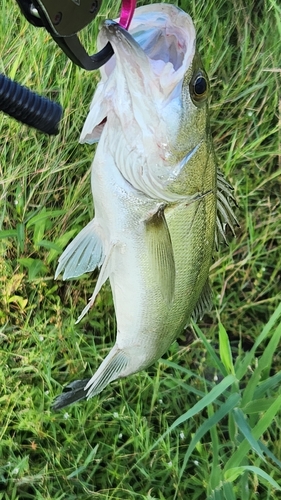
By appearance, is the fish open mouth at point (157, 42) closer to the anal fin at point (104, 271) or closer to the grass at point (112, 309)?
the anal fin at point (104, 271)

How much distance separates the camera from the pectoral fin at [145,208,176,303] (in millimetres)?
1474

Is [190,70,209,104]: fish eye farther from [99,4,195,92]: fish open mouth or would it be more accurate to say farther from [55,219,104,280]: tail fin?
[55,219,104,280]: tail fin

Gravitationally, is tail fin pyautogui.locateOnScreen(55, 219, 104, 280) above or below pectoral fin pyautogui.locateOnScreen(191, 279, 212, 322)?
above

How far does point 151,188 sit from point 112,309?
1.21 m

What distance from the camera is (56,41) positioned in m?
1.17

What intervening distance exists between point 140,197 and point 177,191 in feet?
0.33

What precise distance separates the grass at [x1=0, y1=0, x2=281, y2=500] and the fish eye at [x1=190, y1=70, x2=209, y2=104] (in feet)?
3.06

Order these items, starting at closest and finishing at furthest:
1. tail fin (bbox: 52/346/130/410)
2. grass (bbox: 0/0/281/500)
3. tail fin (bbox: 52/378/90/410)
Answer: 1. tail fin (bbox: 52/346/130/410)
2. tail fin (bbox: 52/378/90/410)
3. grass (bbox: 0/0/281/500)

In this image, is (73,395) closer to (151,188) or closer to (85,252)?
(85,252)

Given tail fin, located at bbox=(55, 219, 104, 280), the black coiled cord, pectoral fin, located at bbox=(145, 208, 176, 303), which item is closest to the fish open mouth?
the black coiled cord

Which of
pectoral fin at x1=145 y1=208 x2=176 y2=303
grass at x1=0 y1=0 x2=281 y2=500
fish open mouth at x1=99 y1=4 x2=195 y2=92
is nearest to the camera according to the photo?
fish open mouth at x1=99 y1=4 x2=195 y2=92

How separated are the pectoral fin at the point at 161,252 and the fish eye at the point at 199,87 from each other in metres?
0.30

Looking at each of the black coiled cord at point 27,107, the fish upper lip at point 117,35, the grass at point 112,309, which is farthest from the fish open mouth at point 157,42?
the grass at point 112,309

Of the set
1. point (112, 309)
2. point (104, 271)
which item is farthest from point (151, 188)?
point (112, 309)
